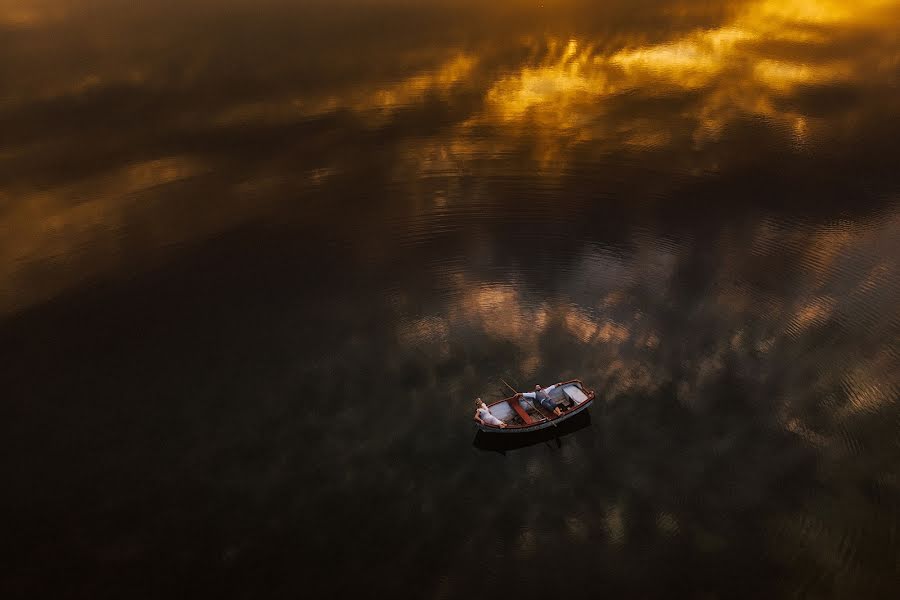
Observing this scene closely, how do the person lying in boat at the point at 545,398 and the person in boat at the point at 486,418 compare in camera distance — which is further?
the person lying in boat at the point at 545,398

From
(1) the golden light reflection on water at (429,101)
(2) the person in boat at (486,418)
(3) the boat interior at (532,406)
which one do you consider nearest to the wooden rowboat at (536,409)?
(3) the boat interior at (532,406)

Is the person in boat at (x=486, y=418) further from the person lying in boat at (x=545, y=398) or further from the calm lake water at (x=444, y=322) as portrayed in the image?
the person lying in boat at (x=545, y=398)

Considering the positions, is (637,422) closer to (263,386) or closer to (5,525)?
(263,386)

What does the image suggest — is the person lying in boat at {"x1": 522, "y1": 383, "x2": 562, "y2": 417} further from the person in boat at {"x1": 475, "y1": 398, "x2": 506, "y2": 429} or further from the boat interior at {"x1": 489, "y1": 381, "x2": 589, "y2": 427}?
the person in boat at {"x1": 475, "y1": 398, "x2": 506, "y2": 429}

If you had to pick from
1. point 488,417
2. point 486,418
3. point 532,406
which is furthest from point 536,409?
point 486,418

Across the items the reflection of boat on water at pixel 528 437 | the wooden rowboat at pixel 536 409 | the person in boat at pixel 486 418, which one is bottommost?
the reflection of boat on water at pixel 528 437

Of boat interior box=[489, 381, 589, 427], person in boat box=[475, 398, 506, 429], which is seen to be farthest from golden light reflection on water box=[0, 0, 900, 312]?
person in boat box=[475, 398, 506, 429]
